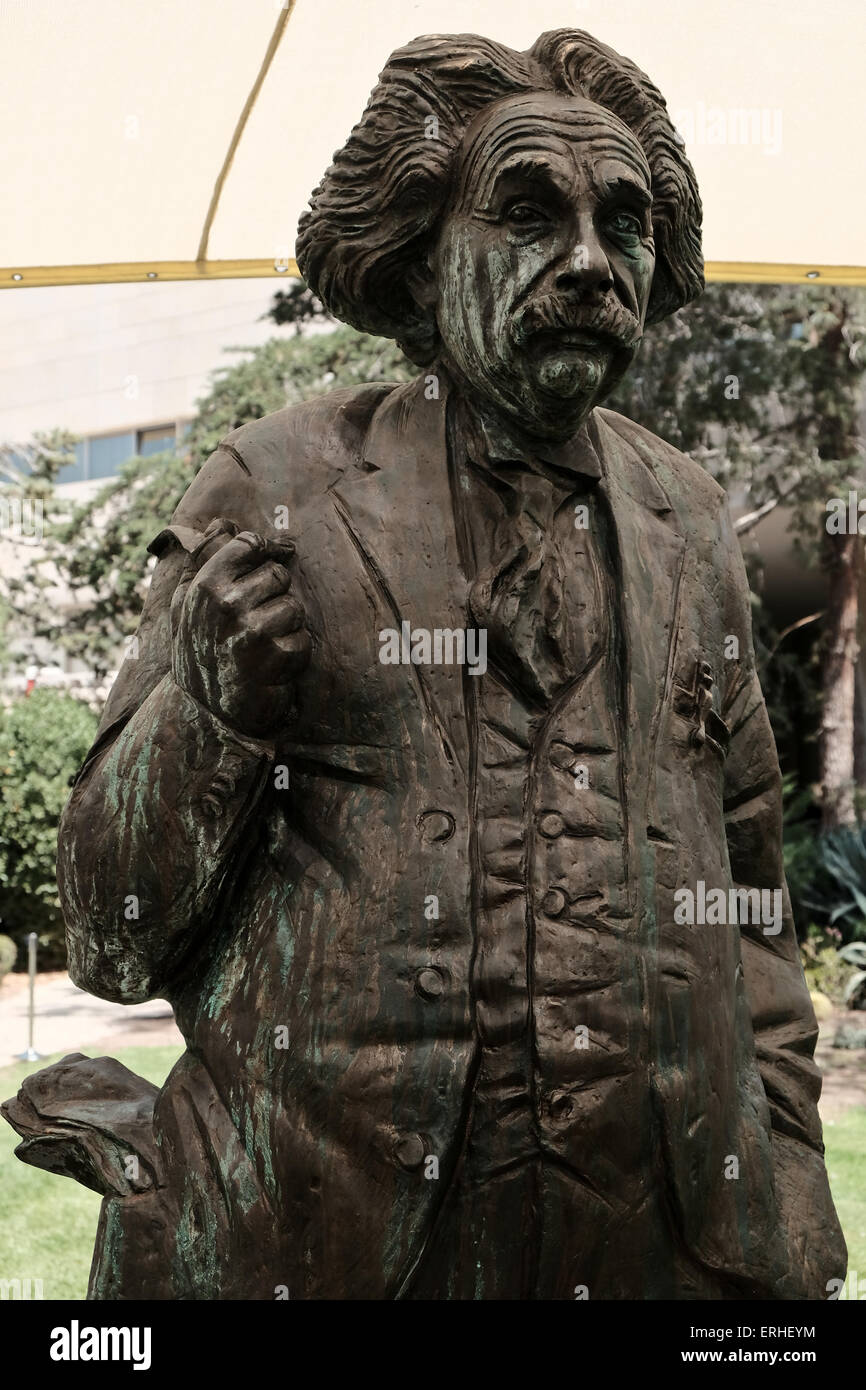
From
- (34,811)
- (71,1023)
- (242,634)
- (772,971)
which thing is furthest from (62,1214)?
(34,811)

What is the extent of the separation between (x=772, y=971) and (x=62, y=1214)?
5.30 metres

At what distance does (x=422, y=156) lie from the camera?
2.19m

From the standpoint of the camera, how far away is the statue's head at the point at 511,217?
6.88 ft

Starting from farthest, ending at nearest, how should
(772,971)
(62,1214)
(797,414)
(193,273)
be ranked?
(797,414)
(62,1214)
(193,273)
(772,971)

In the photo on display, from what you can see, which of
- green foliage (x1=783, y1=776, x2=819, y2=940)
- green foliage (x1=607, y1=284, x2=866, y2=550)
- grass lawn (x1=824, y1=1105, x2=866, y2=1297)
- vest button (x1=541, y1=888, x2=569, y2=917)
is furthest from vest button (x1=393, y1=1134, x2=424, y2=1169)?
green foliage (x1=607, y1=284, x2=866, y2=550)

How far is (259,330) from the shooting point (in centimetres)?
1550

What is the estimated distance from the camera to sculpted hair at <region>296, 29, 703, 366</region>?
2.21 meters

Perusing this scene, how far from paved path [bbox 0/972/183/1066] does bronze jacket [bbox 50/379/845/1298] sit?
724cm

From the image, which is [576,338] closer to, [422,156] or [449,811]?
[422,156]

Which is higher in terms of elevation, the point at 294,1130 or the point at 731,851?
the point at 731,851

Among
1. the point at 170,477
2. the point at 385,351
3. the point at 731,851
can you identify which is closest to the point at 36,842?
the point at 170,477

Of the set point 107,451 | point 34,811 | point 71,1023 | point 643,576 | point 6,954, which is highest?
point 643,576

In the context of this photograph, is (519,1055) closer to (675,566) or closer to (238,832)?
(238,832)

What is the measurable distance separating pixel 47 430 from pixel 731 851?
1609 cm
